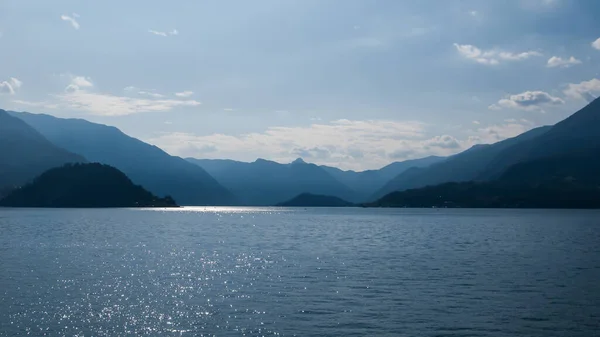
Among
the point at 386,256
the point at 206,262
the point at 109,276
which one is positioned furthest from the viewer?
the point at 386,256

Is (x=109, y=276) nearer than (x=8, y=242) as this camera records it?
Yes

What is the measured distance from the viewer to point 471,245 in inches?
5162

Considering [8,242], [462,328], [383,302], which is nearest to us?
[462,328]

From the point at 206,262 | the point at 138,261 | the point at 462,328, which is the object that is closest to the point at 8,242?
the point at 138,261

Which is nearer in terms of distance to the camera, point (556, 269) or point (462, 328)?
point (462, 328)

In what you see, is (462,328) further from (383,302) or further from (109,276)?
(109,276)

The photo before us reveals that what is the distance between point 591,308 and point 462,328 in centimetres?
1768

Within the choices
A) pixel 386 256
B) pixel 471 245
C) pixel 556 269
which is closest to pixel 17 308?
pixel 386 256

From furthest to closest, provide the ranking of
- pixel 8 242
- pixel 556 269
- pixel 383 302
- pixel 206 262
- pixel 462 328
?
Answer: pixel 8 242 < pixel 206 262 < pixel 556 269 < pixel 383 302 < pixel 462 328

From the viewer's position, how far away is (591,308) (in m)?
54.7

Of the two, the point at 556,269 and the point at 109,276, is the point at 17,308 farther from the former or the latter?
the point at 556,269

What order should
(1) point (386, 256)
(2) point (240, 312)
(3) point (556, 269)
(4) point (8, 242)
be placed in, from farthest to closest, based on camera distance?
(4) point (8, 242) → (1) point (386, 256) → (3) point (556, 269) → (2) point (240, 312)

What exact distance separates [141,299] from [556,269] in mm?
63609

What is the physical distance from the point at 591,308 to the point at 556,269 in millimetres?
31739
